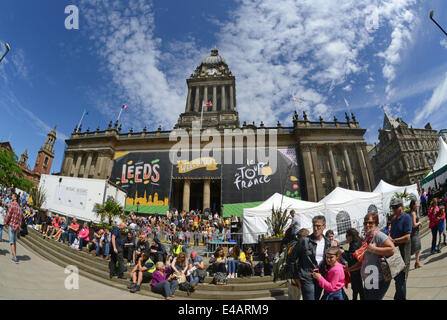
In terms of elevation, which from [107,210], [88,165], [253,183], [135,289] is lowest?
[135,289]

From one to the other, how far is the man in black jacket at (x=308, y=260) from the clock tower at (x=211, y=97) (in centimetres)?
→ 3103

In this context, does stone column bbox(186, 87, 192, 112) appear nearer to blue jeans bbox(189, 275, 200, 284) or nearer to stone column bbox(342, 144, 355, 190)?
stone column bbox(342, 144, 355, 190)

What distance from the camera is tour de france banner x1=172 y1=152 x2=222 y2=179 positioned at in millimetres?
24641

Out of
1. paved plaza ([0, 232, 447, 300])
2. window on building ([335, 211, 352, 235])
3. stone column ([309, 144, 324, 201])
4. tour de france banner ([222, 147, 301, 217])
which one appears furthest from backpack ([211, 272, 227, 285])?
stone column ([309, 144, 324, 201])

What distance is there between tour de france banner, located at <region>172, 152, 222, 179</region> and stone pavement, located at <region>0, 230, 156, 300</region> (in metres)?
18.0

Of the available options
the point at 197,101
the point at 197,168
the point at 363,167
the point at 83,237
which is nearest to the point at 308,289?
the point at 83,237

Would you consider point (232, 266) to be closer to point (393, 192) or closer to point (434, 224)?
point (434, 224)

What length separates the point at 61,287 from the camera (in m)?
5.30

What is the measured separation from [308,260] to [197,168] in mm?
22174

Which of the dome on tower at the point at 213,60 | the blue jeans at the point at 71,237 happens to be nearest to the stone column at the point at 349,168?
the blue jeans at the point at 71,237

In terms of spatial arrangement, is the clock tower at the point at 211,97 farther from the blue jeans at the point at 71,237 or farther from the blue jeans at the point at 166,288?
the blue jeans at the point at 166,288

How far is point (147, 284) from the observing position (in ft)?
20.5
